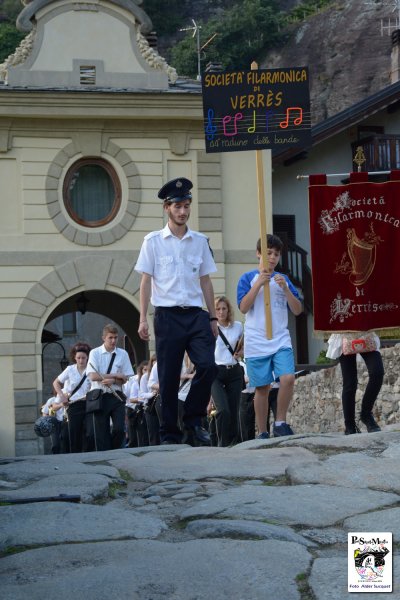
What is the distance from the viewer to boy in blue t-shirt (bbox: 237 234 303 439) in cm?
1198

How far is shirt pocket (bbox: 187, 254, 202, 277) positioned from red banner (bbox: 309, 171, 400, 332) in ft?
14.2

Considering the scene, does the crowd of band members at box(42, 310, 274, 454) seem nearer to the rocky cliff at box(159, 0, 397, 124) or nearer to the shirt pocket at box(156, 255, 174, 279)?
the shirt pocket at box(156, 255, 174, 279)

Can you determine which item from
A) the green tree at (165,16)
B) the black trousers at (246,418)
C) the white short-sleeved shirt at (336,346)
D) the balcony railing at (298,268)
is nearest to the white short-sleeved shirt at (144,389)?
the black trousers at (246,418)

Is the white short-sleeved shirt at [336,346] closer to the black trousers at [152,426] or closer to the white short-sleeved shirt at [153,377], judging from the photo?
the white short-sleeved shirt at [153,377]

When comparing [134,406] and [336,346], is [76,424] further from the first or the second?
[336,346]

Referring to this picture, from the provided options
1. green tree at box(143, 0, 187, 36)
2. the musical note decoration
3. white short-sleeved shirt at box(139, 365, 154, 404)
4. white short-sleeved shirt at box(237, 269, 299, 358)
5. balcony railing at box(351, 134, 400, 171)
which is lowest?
white short-sleeved shirt at box(139, 365, 154, 404)

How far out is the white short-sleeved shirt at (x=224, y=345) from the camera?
15180mm

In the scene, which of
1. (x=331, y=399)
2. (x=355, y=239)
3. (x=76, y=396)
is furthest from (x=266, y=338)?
(x=331, y=399)

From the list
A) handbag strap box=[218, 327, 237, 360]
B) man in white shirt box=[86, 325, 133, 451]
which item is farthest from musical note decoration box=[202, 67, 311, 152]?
man in white shirt box=[86, 325, 133, 451]

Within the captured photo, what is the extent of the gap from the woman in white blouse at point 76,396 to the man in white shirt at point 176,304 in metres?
6.47

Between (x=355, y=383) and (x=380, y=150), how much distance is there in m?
27.4

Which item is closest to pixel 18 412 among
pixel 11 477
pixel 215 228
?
pixel 215 228

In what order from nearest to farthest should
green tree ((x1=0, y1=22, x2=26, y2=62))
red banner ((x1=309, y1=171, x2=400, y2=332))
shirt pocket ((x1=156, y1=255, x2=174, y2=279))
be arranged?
shirt pocket ((x1=156, y1=255, x2=174, y2=279)), red banner ((x1=309, y1=171, x2=400, y2=332)), green tree ((x1=0, y1=22, x2=26, y2=62))

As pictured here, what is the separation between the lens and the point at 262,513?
6605 millimetres
